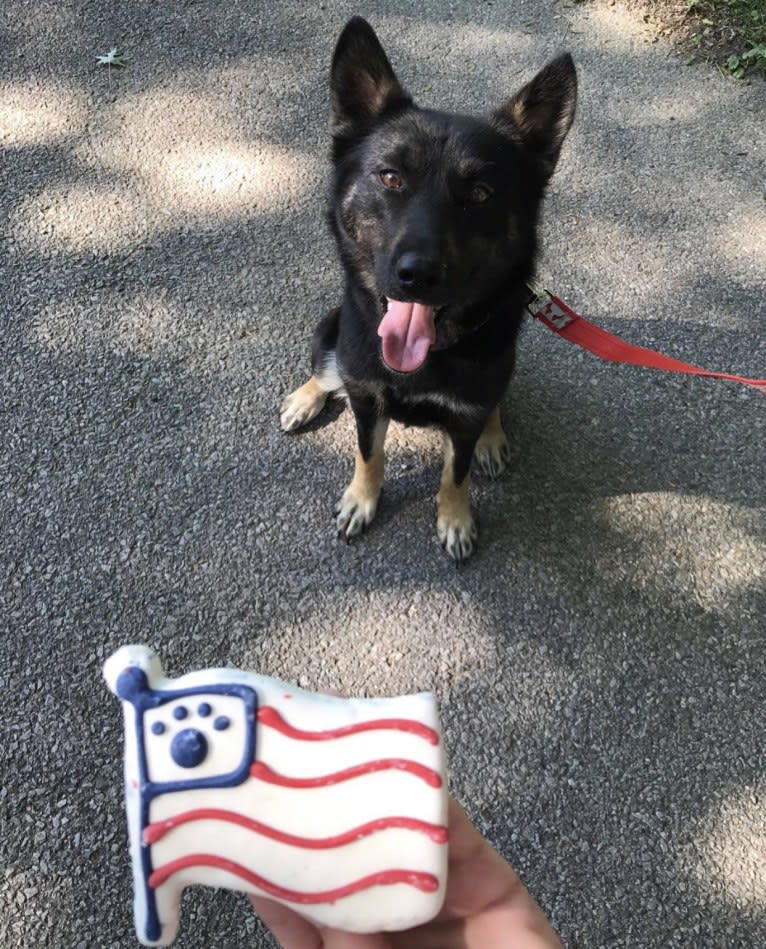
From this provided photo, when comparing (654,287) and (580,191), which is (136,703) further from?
(580,191)

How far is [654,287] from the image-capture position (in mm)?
3234

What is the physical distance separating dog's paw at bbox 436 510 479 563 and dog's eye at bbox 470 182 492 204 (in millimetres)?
1004

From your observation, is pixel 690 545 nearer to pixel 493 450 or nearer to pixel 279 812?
pixel 493 450

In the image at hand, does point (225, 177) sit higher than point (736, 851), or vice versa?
point (225, 177)

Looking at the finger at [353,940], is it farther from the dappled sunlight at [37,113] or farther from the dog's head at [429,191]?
the dappled sunlight at [37,113]

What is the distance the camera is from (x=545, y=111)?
2.02 m

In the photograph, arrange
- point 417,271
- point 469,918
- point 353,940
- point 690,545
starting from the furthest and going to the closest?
1. point 690,545
2. point 417,271
3. point 469,918
4. point 353,940

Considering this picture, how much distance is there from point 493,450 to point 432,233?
3.39ft

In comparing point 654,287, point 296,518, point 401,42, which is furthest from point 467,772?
point 401,42

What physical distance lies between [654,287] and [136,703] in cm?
293

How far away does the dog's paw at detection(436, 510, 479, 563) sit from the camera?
8.00 ft

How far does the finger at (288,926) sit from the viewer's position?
122 centimetres

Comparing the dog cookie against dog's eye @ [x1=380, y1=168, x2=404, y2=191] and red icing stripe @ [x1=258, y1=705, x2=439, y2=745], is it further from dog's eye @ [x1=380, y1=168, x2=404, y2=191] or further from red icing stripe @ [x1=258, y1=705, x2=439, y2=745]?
dog's eye @ [x1=380, y1=168, x2=404, y2=191]

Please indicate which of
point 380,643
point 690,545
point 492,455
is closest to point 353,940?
point 380,643
